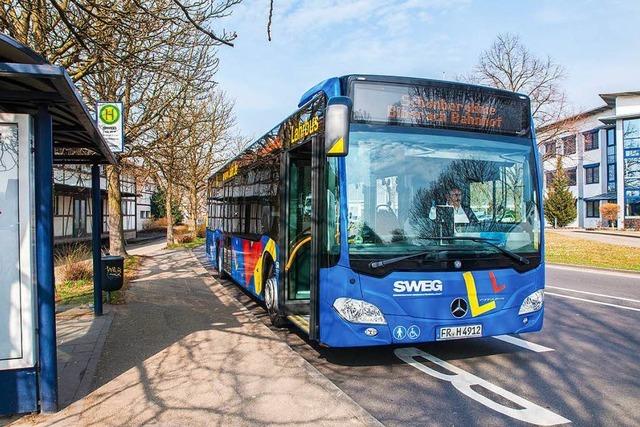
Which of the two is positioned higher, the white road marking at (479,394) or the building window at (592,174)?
the building window at (592,174)

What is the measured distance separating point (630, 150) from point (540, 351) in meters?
48.2

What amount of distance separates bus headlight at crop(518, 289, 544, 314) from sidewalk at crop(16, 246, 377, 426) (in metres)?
2.42

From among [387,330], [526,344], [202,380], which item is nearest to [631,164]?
[526,344]

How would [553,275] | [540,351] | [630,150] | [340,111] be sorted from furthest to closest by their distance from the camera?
[630,150] < [553,275] < [540,351] < [340,111]

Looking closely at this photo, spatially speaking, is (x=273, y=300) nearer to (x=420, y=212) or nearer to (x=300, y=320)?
(x=300, y=320)

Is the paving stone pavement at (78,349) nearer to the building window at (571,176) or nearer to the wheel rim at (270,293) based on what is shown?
the wheel rim at (270,293)

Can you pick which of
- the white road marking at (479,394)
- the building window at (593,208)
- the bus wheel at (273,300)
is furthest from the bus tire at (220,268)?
the building window at (593,208)

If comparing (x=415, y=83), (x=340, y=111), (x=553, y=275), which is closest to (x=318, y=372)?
(x=340, y=111)

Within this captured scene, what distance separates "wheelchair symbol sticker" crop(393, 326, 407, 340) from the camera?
531 centimetres

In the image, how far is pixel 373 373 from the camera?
225 inches

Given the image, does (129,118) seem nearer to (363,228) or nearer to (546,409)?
(363,228)

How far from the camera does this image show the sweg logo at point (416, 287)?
5316mm

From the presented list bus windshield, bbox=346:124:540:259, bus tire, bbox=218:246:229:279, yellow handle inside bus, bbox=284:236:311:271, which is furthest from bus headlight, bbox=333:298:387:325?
bus tire, bbox=218:246:229:279

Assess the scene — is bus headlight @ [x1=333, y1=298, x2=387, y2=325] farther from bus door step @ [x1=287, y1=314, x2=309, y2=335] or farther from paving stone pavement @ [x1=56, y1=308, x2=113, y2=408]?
paving stone pavement @ [x1=56, y1=308, x2=113, y2=408]
